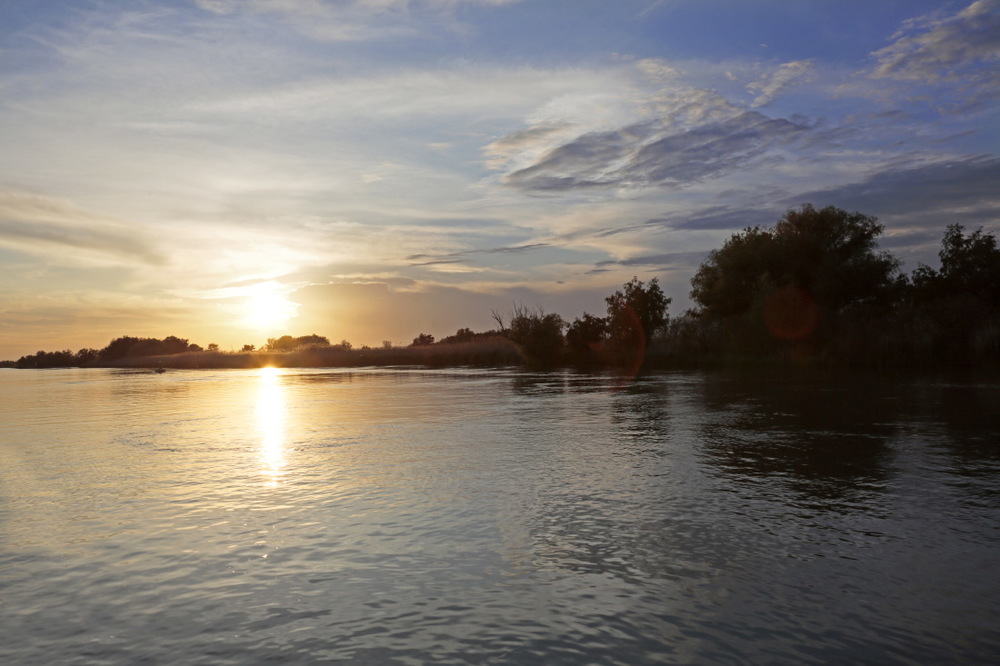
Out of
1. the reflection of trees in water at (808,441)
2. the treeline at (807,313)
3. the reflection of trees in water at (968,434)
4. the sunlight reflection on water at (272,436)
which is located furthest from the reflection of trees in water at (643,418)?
the treeline at (807,313)

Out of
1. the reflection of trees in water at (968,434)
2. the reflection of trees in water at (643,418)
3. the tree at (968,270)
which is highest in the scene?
the tree at (968,270)

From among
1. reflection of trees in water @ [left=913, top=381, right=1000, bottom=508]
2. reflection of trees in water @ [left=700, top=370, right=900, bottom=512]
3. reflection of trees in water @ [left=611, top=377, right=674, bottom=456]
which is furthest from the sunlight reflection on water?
reflection of trees in water @ [left=913, top=381, right=1000, bottom=508]

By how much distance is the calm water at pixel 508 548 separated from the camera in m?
4.36

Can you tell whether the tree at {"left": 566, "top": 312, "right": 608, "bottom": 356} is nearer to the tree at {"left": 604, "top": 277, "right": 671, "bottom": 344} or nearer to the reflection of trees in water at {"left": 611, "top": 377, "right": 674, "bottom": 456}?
the tree at {"left": 604, "top": 277, "right": 671, "bottom": 344}

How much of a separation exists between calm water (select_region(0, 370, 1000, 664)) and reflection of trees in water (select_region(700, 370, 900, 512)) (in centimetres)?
9

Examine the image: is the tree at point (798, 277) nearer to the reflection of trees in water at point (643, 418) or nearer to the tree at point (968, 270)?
the tree at point (968, 270)

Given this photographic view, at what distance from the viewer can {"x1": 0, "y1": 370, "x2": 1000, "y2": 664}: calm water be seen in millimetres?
4363

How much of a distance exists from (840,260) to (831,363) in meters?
15.7

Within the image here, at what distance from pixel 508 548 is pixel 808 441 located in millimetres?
8266

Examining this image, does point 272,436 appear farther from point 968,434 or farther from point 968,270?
point 968,270

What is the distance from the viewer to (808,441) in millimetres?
12641

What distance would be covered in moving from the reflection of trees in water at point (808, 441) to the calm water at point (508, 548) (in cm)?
9

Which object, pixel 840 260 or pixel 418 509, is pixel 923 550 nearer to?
pixel 418 509

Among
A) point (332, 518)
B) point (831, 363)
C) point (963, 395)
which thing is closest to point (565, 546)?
point (332, 518)
